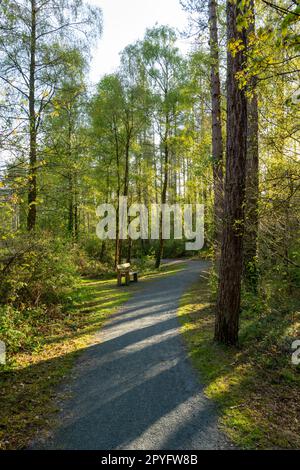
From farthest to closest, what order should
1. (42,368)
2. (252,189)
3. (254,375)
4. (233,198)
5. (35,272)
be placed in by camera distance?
(35,272), (252,189), (233,198), (42,368), (254,375)

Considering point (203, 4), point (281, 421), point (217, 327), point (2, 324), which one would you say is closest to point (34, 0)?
point (203, 4)

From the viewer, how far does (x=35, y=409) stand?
12.0 feet

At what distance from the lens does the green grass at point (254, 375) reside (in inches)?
126

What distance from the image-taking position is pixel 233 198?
5.17 metres

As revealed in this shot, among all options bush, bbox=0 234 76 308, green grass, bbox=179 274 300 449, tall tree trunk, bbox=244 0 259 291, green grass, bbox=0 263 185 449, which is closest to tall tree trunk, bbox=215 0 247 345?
green grass, bbox=179 274 300 449

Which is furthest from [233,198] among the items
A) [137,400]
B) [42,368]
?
[42,368]

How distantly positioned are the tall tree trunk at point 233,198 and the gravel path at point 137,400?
99cm

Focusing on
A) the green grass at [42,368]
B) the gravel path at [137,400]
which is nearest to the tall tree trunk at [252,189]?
the gravel path at [137,400]

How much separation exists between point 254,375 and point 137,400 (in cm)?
180

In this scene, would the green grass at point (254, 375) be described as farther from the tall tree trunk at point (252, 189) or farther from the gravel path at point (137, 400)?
the tall tree trunk at point (252, 189)

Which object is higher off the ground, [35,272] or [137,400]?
[35,272]

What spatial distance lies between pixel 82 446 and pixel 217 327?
10.3ft

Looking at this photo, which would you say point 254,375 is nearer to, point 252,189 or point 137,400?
point 137,400

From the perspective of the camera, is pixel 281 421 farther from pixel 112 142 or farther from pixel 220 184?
pixel 112 142
